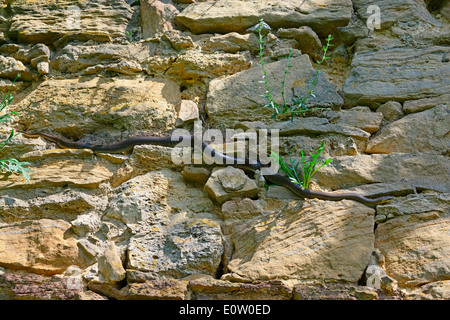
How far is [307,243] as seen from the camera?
128 inches

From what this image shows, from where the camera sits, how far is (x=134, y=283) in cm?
309

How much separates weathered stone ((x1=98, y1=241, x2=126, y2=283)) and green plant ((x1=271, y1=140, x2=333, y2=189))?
4.91 feet

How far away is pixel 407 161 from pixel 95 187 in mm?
2688

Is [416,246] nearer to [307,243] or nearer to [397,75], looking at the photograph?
[307,243]

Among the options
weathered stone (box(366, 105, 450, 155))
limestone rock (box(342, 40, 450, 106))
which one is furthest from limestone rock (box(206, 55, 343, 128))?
weathered stone (box(366, 105, 450, 155))

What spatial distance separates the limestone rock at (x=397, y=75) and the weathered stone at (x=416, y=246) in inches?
50.8

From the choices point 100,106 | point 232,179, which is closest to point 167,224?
point 232,179

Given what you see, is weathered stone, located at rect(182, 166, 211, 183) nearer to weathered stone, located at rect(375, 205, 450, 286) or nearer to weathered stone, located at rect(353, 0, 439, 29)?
weathered stone, located at rect(375, 205, 450, 286)

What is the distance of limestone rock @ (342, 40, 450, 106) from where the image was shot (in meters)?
4.23

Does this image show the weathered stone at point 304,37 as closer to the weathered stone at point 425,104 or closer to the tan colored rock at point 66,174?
the weathered stone at point 425,104

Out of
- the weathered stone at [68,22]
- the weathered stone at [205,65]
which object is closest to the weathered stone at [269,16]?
the weathered stone at [205,65]

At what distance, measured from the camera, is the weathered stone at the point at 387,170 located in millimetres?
3666

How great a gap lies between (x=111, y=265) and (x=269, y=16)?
3.09m

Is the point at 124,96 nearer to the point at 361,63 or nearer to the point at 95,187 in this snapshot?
the point at 95,187
